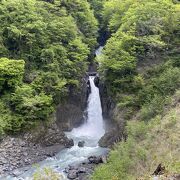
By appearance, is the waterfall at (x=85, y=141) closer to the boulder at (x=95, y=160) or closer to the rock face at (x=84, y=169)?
the rock face at (x=84, y=169)

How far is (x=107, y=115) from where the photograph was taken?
139ft

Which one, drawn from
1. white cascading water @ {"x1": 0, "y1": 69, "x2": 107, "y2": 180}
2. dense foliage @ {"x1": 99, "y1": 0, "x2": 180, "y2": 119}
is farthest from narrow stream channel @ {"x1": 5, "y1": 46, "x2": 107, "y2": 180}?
dense foliage @ {"x1": 99, "y1": 0, "x2": 180, "y2": 119}

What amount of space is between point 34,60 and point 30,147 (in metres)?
10.3

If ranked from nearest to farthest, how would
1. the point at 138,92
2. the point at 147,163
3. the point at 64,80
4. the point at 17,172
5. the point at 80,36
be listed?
the point at 147,163
the point at 17,172
the point at 138,92
the point at 64,80
the point at 80,36

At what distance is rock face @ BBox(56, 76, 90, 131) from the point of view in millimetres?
40625

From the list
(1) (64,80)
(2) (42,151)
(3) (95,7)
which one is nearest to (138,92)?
(1) (64,80)

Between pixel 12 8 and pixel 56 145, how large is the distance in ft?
52.3

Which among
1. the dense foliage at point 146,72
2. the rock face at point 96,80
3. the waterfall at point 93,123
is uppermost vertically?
the dense foliage at point 146,72

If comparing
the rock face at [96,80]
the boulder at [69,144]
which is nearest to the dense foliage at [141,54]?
the rock face at [96,80]

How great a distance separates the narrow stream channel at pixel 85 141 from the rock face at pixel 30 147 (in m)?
0.73

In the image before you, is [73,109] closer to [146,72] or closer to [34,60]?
[34,60]

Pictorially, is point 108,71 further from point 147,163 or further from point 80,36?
point 147,163

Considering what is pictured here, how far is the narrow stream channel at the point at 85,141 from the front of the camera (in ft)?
108

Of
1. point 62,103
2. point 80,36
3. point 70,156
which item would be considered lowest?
point 70,156
